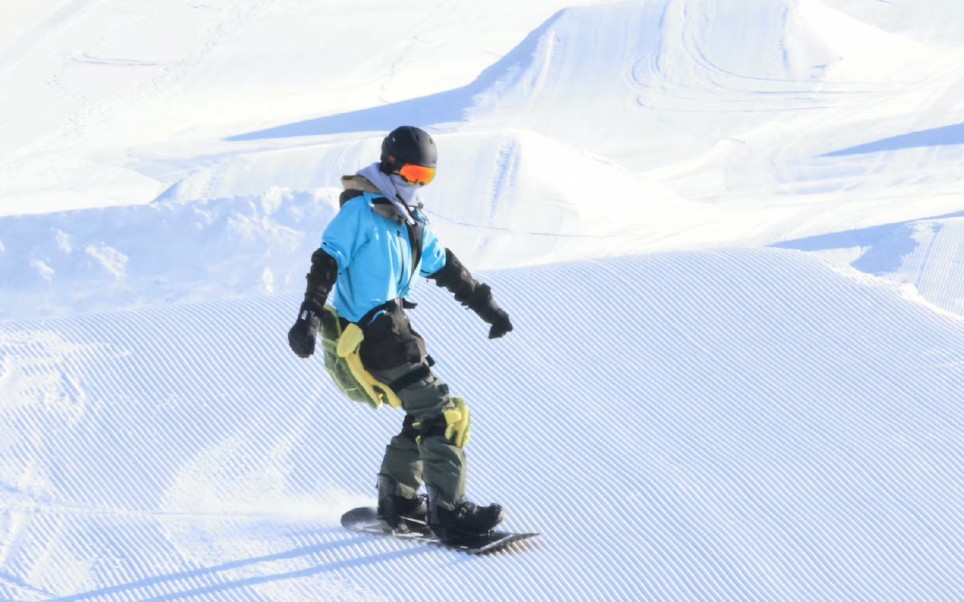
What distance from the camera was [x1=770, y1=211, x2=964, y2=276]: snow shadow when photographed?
13.4m

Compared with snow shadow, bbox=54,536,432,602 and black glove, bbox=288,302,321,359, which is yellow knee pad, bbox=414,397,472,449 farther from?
black glove, bbox=288,302,321,359

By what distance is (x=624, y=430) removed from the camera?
16.9 feet

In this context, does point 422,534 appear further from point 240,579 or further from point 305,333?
point 305,333

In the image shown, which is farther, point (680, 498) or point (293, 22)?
point (293, 22)

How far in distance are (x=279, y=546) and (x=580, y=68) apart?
1844 cm

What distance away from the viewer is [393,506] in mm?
4387

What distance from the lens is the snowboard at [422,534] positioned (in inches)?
172

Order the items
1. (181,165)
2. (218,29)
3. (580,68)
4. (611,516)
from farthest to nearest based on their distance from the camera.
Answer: (218,29), (580,68), (181,165), (611,516)

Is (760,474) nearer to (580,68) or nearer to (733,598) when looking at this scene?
(733,598)

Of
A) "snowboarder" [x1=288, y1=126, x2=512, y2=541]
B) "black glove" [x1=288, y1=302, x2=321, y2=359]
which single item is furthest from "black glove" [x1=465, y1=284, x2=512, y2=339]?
"black glove" [x1=288, y1=302, x2=321, y2=359]

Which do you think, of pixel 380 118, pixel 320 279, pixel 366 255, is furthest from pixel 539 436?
pixel 380 118

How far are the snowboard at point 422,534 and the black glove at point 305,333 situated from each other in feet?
2.80

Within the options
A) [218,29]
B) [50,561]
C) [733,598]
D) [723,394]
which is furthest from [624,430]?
[218,29]

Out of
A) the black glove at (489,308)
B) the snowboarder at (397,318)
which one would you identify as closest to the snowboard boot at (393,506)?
the snowboarder at (397,318)
